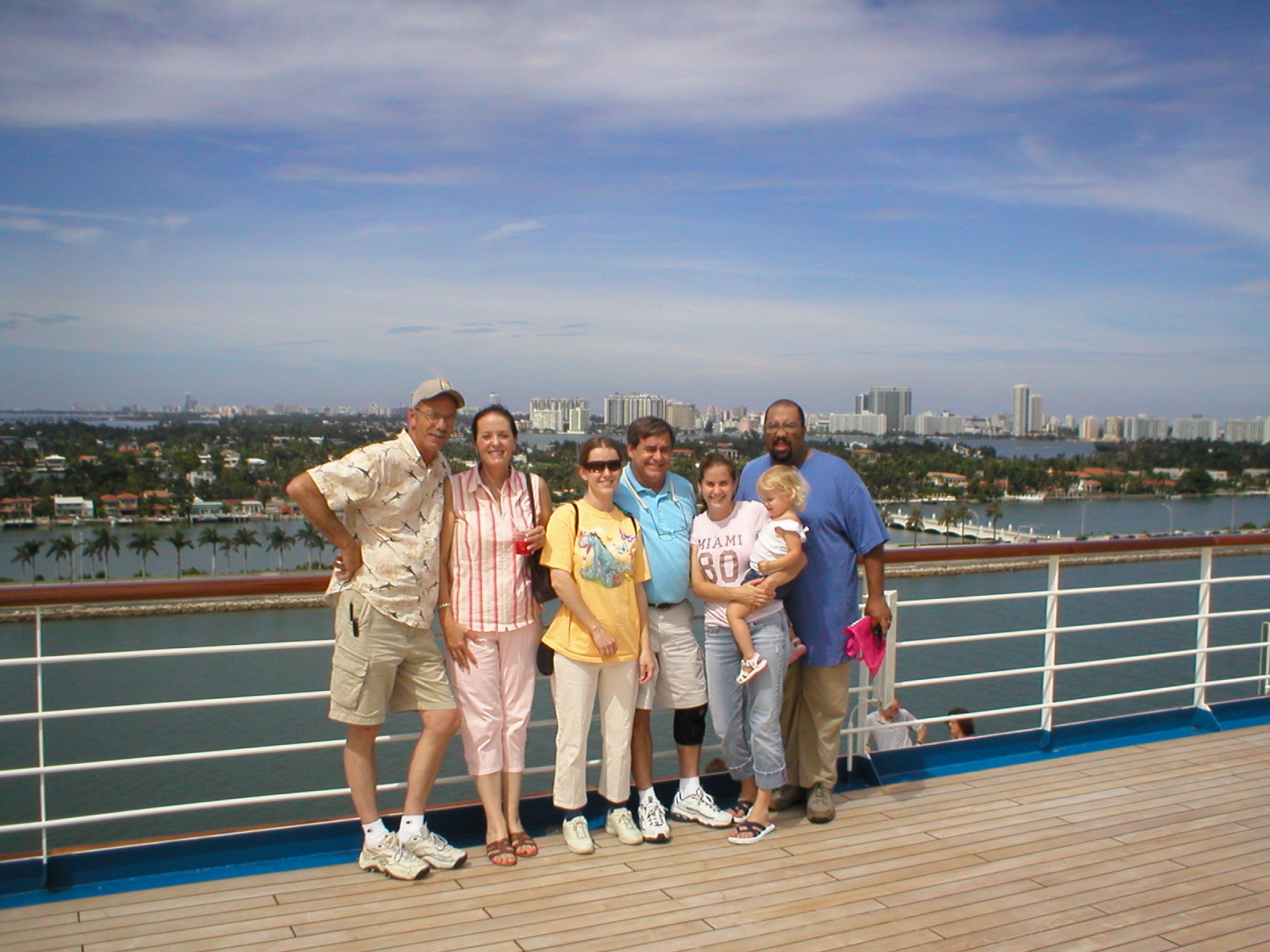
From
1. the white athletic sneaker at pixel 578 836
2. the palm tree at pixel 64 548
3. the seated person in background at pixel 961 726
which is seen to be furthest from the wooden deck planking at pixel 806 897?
the palm tree at pixel 64 548

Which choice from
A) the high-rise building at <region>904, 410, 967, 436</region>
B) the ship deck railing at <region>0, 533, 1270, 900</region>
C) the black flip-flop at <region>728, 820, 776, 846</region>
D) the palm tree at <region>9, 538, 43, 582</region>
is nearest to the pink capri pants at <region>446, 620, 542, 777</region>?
the ship deck railing at <region>0, 533, 1270, 900</region>

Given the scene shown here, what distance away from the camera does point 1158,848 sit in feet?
8.35

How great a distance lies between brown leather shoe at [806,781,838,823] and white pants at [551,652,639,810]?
57cm

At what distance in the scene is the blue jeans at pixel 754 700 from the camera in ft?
8.61

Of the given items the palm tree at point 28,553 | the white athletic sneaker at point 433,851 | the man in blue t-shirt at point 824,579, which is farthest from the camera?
the palm tree at point 28,553

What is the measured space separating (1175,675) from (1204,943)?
1201 inches

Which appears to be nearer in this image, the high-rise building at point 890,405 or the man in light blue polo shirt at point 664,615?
the man in light blue polo shirt at point 664,615

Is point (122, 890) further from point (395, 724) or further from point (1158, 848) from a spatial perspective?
point (395, 724)

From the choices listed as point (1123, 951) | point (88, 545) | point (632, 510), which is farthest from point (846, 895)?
point (88, 545)

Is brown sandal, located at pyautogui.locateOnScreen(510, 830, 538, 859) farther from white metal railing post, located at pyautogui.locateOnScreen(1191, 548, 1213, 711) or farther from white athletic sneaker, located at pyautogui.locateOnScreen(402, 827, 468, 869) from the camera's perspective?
white metal railing post, located at pyautogui.locateOnScreen(1191, 548, 1213, 711)

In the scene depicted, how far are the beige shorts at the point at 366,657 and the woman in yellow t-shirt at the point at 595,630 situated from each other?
0.39 metres

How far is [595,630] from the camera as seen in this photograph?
2.46 m

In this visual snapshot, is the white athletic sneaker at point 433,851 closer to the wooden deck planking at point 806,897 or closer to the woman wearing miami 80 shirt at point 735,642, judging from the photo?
the wooden deck planking at point 806,897

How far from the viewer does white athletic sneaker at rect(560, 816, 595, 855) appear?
2477 mm
